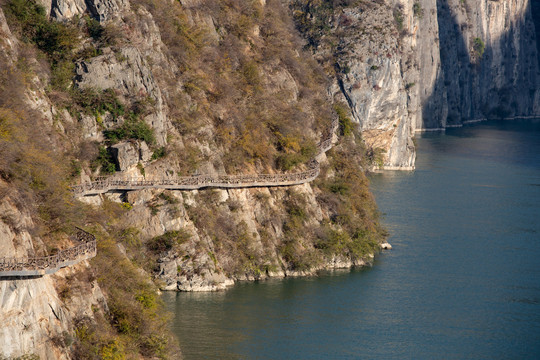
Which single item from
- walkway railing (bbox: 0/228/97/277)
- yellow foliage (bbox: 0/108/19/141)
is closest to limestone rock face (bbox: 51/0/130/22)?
yellow foliage (bbox: 0/108/19/141)

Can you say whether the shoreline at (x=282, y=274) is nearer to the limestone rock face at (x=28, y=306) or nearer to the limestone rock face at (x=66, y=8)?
the limestone rock face at (x=28, y=306)

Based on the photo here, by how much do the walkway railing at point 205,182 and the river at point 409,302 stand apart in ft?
28.4

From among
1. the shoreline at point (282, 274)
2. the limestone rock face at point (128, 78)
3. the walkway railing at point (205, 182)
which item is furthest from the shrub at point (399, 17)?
the limestone rock face at point (128, 78)

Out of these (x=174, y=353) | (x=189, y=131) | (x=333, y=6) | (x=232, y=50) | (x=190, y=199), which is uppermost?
(x=333, y=6)

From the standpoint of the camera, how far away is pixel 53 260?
166 ft

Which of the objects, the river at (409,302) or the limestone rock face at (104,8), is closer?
the river at (409,302)

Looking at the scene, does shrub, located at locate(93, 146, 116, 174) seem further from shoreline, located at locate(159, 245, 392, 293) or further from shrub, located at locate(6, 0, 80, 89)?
shoreline, located at locate(159, 245, 392, 293)

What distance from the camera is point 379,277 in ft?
259

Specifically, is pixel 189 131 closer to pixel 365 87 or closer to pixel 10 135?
pixel 10 135

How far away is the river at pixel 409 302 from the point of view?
62625 millimetres

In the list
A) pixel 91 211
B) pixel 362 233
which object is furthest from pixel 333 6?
pixel 91 211

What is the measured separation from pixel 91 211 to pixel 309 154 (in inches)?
1127

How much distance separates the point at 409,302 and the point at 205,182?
1860cm

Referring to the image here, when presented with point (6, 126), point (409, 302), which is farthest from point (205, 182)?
point (6, 126)
